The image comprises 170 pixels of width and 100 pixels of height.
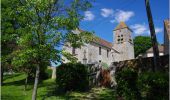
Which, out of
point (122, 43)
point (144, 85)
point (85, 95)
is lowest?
point (85, 95)

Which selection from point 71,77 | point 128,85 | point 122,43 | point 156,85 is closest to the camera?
point 156,85

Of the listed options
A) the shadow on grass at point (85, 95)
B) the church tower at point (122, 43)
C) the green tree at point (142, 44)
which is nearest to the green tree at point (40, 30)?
the shadow on grass at point (85, 95)

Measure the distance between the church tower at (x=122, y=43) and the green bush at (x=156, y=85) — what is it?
59.9 m

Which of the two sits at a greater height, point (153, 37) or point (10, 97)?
point (153, 37)

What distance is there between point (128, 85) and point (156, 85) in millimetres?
3533

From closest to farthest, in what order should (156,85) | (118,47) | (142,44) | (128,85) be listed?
(156,85), (128,85), (118,47), (142,44)

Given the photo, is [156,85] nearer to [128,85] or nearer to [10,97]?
[128,85]

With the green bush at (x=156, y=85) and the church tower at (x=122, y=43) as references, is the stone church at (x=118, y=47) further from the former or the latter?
the green bush at (x=156, y=85)

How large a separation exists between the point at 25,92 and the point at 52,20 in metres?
9.41

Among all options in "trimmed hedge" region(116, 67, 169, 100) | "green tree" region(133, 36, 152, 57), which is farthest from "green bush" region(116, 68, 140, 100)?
"green tree" region(133, 36, 152, 57)

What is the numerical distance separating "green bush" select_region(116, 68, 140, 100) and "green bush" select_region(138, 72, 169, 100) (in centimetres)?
205

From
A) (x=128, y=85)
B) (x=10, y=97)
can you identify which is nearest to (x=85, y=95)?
(x=128, y=85)

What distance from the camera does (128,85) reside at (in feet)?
60.8

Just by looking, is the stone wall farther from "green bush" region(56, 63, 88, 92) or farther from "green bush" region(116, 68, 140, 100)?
"green bush" region(116, 68, 140, 100)
